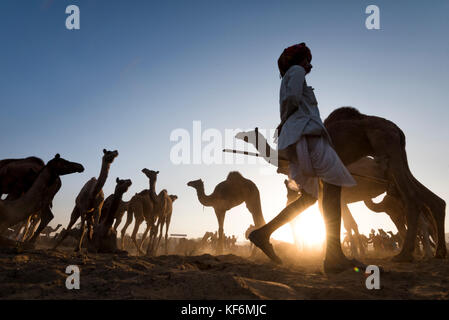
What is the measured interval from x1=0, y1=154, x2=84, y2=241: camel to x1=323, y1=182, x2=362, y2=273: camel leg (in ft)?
18.5

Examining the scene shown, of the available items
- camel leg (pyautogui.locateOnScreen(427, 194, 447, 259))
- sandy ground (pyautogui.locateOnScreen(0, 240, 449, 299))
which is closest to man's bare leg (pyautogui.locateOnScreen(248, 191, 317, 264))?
sandy ground (pyautogui.locateOnScreen(0, 240, 449, 299))

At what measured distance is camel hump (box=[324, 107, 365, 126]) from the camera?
599 centimetres

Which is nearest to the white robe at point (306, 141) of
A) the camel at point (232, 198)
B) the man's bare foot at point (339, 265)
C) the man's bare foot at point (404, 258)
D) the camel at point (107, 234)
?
the man's bare foot at point (339, 265)

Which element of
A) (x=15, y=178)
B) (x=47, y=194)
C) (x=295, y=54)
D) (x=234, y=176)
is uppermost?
(x=295, y=54)

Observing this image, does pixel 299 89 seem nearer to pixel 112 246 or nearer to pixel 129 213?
pixel 112 246

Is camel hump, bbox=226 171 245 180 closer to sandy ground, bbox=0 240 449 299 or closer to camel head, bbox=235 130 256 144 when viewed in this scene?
camel head, bbox=235 130 256 144

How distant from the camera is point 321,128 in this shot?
10.6 ft

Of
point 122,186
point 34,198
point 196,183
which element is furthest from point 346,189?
point 34,198

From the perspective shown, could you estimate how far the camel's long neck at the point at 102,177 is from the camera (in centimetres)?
746

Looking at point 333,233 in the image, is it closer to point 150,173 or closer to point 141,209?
point 150,173

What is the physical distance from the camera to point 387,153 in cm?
525

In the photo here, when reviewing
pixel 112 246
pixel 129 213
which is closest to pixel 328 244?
pixel 112 246

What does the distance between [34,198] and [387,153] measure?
7.42 metres
